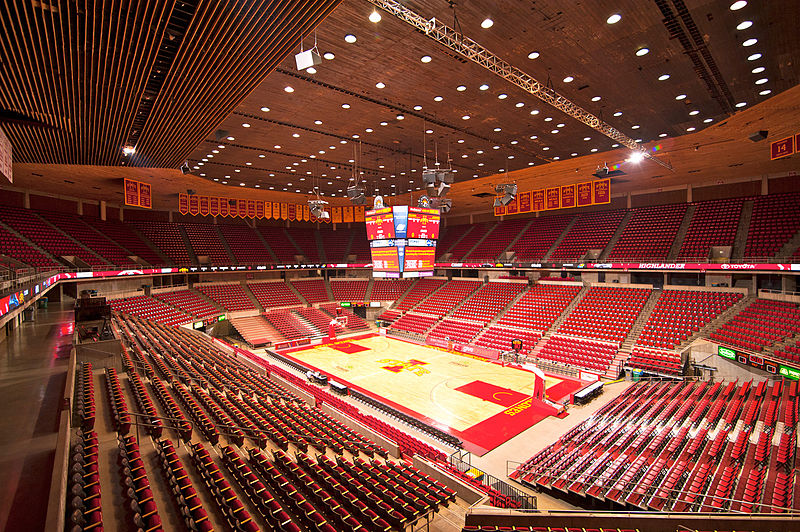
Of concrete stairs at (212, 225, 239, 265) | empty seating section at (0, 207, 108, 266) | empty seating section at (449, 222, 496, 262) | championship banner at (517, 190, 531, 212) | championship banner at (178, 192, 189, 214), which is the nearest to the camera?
championship banner at (517, 190, 531, 212)

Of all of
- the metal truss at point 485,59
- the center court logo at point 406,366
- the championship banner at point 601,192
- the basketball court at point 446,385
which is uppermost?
the metal truss at point 485,59

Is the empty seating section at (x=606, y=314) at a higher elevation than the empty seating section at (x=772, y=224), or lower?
lower

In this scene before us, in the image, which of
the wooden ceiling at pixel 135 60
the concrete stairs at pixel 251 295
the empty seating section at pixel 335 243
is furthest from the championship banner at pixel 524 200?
the concrete stairs at pixel 251 295

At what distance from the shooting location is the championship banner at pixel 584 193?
17.2 m

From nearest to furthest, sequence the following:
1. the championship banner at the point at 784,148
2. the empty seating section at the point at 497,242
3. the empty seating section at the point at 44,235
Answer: the championship banner at the point at 784,148 < the empty seating section at the point at 44,235 < the empty seating section at the point at 497,242

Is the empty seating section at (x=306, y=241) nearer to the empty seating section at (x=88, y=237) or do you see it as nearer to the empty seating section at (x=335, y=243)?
the empty seating section at (x=335, y=243)

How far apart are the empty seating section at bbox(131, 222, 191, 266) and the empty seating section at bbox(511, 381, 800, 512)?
2812cm

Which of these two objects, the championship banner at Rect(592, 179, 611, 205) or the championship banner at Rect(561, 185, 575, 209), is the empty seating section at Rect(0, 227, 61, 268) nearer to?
the championship banner at Rect(561, 185, 575, 209)

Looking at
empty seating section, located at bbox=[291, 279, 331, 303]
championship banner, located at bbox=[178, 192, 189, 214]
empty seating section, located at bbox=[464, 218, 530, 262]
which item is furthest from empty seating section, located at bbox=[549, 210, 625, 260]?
championship banner, located at bbox=[178, 192, 189, 214]

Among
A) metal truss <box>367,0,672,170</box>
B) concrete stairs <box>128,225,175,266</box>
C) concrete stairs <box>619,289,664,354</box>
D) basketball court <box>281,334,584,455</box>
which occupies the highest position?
metal truss <box>367,0,672,170</box>

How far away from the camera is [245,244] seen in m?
34.1

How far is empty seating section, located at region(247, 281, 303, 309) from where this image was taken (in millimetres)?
30953

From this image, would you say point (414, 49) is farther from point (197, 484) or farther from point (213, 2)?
point (197, 484)

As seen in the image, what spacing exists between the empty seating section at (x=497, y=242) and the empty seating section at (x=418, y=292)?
144 inches
